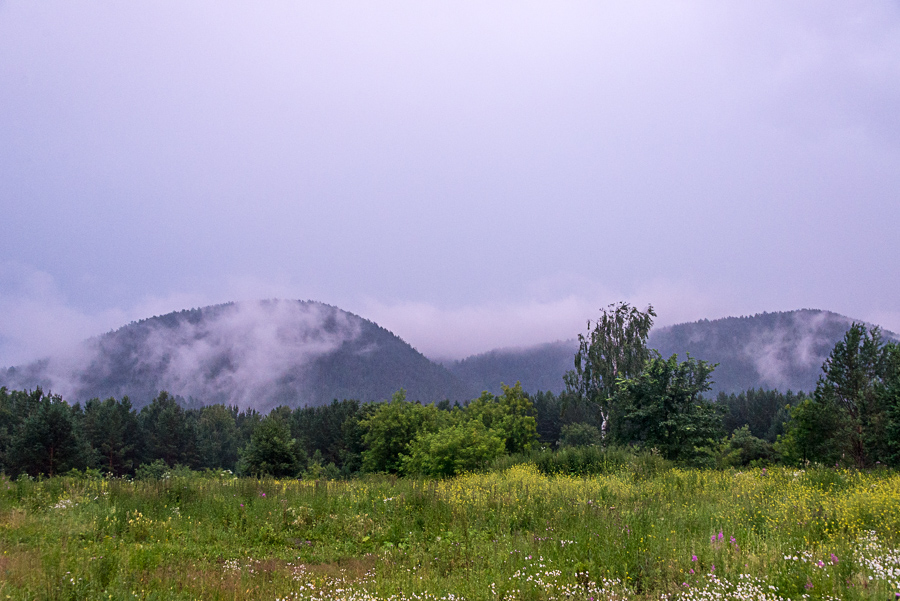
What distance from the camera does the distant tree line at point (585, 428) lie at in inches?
774

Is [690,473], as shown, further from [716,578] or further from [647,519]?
[716,578]

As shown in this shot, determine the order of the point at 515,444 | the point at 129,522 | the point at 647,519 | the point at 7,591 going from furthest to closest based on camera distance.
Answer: the point at 515,444
the point at 129,522
the point at 647,519
the point at 7,591

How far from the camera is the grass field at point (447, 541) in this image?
538cm

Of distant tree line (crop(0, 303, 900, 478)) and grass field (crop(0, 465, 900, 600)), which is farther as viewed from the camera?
distant tree line (crop(0, 303, 900, 478))

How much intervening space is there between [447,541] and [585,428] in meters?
81.6

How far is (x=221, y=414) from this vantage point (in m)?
134

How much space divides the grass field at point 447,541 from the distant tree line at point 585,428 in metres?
7.85

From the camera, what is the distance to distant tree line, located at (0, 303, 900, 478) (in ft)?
64.5

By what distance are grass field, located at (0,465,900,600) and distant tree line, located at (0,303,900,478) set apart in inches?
309

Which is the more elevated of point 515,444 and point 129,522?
point 129,522

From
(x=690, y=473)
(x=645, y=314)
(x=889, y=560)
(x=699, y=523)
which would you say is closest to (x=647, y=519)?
(x=699, y=523)

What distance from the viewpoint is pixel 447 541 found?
7633mm

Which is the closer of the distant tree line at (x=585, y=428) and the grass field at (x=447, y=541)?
the grass field at (x=447, y=541)

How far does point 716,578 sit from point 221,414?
149832 mm
